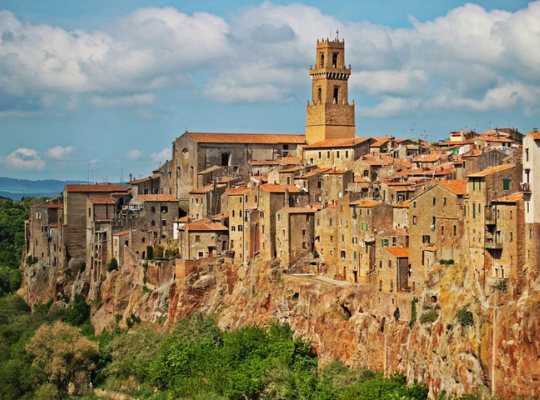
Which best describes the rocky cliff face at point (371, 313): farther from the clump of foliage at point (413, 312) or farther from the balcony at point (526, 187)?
the balcony at point (526, 187)

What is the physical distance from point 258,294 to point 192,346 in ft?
Result: 22.4

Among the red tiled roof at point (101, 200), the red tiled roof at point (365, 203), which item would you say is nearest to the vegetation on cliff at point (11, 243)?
the red tiled roof at point (101, 200)

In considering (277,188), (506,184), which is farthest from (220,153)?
(506,184)

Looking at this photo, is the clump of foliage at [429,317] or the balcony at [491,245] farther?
the clump of foliage at [429,317]

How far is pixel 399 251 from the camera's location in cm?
7425

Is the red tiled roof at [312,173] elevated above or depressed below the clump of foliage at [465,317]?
above

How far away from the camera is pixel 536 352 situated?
60.2 metres

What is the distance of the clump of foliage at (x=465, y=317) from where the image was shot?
6500 centimetres

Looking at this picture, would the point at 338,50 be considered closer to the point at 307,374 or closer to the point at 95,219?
the point at 95,219

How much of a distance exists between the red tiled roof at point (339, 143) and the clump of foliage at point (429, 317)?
35397mm

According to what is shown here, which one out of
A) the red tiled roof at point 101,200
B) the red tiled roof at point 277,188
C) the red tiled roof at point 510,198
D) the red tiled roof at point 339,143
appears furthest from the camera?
the red tiled roof at point 101,200

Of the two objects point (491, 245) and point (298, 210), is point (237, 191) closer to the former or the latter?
point (298, 210)

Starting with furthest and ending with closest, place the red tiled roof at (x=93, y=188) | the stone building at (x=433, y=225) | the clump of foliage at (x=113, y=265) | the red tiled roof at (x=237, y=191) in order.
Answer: the red tiled roof at (x=93, y=188) → the clump of foliage at (x=113, y=265) → the red tiled roof at (x=237, y=191) → the stone building at (x=433, y=225)

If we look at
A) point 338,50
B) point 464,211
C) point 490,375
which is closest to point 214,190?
point 338,50
